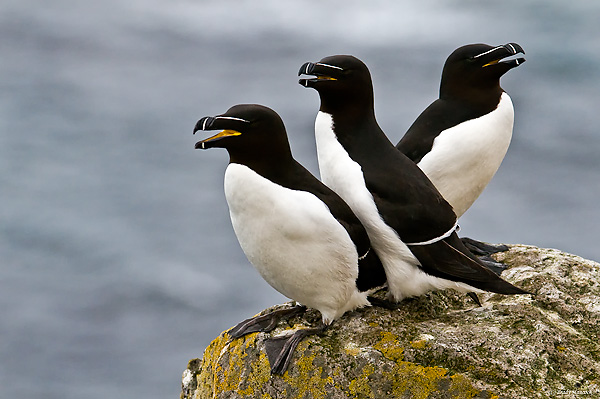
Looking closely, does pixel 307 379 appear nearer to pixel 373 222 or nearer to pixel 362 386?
pixel 362 386

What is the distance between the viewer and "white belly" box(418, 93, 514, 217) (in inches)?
259

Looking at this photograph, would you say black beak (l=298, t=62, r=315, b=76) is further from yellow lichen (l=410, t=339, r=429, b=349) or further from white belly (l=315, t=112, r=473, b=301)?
yellow lichen (l=410, t=339, r=429, b=349)

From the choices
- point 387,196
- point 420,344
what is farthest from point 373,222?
point 420,344

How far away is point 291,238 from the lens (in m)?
5.05

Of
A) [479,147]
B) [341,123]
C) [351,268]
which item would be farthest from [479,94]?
[351,268]

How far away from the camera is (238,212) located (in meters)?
5.10

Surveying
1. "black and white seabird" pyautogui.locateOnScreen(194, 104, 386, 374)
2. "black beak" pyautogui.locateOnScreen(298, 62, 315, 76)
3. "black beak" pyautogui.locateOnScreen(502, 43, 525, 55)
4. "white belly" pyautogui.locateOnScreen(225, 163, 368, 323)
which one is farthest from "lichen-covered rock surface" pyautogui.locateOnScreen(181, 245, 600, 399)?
"black beak" pyautogui.locateOnScreen(502, 43, 525, 55)

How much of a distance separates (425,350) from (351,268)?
674 mm

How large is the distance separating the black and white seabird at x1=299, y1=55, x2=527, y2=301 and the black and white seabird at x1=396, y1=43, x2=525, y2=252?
1.11 metres

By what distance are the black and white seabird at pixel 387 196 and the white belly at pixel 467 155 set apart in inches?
42.9

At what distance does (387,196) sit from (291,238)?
0.71 meters

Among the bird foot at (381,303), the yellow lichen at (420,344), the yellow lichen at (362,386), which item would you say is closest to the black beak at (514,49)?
the bird foot at (381,303)

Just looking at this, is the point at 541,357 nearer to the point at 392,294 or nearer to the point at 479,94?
the point at 392,294

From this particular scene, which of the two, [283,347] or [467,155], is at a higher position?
[467,155]
